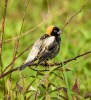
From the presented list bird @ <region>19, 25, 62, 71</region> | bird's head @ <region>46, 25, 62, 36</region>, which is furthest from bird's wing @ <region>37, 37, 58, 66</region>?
bird's head @ <region>46, 25, 62, 36</region>

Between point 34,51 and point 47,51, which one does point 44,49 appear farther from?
point 34,51

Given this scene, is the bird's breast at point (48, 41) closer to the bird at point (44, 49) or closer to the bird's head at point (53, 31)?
the bird at point (44, 49)

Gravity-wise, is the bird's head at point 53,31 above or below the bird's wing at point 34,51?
above

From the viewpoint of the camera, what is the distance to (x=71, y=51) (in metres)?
5.04

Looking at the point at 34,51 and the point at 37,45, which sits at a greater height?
the point at 37,45

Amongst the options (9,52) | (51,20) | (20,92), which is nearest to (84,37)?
(51,20)

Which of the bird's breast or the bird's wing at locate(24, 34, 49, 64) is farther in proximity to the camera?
the bird's breast

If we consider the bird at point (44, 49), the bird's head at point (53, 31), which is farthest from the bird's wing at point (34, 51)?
the bird's head at point (53, 31)

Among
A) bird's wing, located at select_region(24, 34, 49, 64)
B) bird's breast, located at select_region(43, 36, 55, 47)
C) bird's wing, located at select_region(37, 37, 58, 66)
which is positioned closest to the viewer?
bird's wing, located at select_region(24, 34, 49, 64)

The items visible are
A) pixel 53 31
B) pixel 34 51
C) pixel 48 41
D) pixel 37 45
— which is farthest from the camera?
pixel 53 31

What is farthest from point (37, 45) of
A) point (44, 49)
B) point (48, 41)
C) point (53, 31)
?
point (53, 31)

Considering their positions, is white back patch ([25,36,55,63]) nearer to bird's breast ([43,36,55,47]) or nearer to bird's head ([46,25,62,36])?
bird's breast ([43,36,55,47])

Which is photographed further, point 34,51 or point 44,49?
point 44,49

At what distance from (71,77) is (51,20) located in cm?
166
